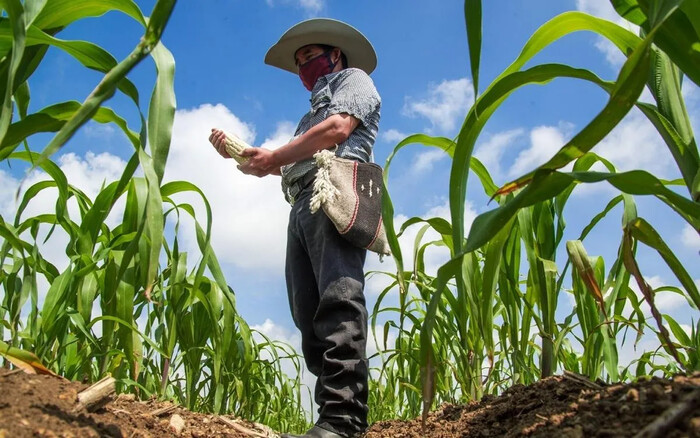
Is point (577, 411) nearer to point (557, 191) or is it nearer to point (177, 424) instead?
point (557, 191)

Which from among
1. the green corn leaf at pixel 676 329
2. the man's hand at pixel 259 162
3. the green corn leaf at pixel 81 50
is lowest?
the green corn leaf at pixel 676 329

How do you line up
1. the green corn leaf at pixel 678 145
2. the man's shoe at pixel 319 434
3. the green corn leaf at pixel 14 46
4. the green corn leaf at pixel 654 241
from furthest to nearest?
A: the man's shoe at pixel 319 434, the green corn leaf at pixel 654 241, the green corn leaf at pixel 678 145, the green corn leaf at pixel 14 46

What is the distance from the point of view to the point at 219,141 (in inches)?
83.4

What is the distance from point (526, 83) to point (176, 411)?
116 centimetres

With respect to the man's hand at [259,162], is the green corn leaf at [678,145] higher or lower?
lower

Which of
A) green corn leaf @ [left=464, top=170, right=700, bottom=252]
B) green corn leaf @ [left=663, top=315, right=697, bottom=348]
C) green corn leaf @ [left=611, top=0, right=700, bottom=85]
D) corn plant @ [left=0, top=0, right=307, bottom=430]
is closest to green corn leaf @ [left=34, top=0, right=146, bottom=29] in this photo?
corn plant @ [left=0, top=0, right=307, bottom=430]

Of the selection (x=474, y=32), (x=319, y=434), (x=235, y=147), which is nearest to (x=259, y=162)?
(x=235, y=147)

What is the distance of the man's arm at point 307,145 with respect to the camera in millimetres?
1841

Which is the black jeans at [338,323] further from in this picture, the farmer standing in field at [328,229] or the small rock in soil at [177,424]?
the small rock in soil at [177,424]

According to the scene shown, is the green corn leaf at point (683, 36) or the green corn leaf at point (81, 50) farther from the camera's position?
the green corn leaf at point (81, 50)

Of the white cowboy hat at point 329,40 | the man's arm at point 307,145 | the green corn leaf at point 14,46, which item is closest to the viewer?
the green corn leaf at point 14,46

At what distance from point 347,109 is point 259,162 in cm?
33

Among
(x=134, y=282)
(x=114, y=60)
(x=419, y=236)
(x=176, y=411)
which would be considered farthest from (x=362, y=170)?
(x=114, y=60)

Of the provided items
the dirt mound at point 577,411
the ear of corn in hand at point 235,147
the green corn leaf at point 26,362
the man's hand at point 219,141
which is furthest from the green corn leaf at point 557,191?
the man's hand at point 219,141
